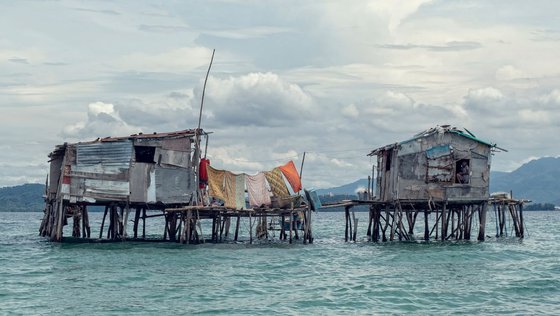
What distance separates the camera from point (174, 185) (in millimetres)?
46906

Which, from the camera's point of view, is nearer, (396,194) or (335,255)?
(335,255)

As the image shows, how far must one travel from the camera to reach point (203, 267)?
38.0m

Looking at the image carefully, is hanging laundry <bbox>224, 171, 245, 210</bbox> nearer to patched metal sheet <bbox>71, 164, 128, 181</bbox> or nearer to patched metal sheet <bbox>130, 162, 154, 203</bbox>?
patched metal sheet <bbox>130, 162, 154, 203</bbox>

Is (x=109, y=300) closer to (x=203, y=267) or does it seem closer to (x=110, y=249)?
(x=203, y=267)

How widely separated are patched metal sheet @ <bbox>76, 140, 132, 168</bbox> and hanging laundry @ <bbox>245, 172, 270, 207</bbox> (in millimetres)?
6820

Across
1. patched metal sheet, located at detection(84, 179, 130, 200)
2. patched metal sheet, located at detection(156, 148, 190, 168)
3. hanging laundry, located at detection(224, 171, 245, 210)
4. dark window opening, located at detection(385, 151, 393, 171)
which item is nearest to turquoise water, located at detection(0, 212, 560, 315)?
hanging laundry, located at detection(224, 171, 245, 210)

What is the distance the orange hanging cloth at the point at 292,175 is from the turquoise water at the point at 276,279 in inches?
137

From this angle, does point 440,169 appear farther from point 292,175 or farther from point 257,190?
point 257,190

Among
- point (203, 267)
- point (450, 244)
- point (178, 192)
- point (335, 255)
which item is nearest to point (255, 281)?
point (203, 267)

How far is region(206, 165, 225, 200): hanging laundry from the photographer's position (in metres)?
47.2

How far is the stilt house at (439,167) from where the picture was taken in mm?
48250

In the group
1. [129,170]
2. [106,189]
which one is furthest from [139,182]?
[106,189]

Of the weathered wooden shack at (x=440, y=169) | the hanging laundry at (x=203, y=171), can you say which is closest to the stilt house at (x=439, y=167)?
the weathered wooden shack at (x=440, y=169)

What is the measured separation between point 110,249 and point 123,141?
230 inches
